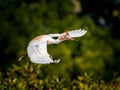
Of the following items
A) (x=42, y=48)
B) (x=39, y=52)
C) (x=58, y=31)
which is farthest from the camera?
(x=58, y=31)

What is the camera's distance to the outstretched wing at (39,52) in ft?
20.6

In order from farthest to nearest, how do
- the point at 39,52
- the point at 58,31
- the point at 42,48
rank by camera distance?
1. the point at 58,31
2. the point at 42,48
3. the point at 39,52

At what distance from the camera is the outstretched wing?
6.28 m

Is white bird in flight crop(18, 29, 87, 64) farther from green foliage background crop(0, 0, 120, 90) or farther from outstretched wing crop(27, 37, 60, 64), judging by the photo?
green foliage background crop(0, 0, 120, 90)

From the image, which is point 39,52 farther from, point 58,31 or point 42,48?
point 58,31

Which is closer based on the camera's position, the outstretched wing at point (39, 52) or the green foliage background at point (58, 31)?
the outstretched wing at point (39, 52)

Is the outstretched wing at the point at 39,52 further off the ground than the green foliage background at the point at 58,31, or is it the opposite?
the outstretched wing at the point at 39,52

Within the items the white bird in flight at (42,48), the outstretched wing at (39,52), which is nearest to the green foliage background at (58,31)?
the white bird in flight at (42,48)

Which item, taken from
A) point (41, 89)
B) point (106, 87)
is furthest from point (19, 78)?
point (106, 87)

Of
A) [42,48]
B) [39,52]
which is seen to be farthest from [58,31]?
[39,52]

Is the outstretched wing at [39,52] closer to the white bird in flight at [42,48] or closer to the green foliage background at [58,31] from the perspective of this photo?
the white bird in flight at [42,48]

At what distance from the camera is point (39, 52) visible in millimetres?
6457

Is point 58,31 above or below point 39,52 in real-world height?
below

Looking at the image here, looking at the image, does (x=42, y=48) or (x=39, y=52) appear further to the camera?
(x=42, y=48)
